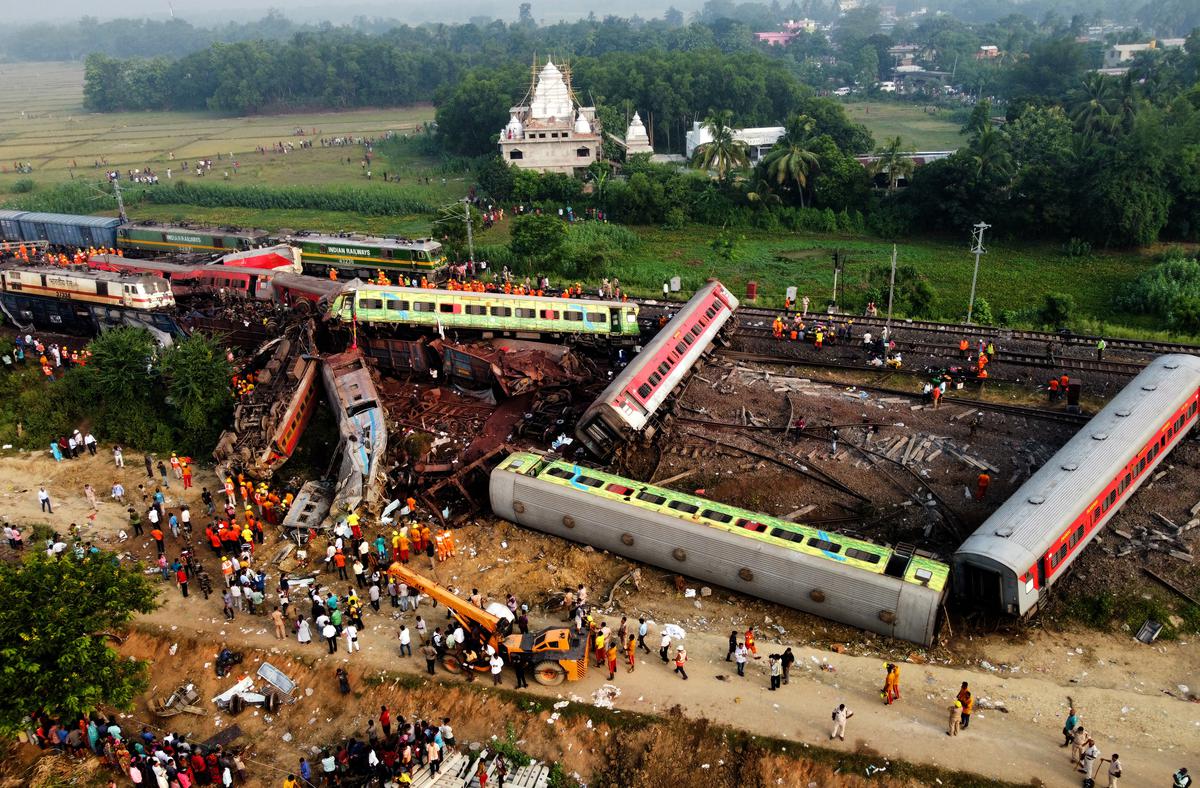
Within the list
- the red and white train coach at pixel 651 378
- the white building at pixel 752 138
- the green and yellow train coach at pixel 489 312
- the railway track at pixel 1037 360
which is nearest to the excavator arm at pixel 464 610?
the red and white train coach at pixel 651 378

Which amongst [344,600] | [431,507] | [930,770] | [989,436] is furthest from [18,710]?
[989,436]

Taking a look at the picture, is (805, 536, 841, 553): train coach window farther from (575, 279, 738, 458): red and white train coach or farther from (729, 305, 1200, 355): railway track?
(729, 305, 1200, 355): railway track

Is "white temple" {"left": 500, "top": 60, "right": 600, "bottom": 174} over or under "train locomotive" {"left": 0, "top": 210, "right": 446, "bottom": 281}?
over

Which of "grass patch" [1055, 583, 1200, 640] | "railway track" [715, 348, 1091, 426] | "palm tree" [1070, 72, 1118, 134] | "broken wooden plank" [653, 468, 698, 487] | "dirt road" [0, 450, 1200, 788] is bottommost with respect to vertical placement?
"dirt road" [0, 450, 1200, 788]

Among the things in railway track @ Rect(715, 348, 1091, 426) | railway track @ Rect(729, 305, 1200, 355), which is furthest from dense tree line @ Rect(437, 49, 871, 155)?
railway track @ Rect(715, 348, 1091, 426)

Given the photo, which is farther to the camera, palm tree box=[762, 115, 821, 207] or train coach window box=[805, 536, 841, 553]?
palm tree box=[762, 115, 821, 207]

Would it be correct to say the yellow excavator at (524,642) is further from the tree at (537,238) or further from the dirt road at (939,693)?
the tree at (537,238)

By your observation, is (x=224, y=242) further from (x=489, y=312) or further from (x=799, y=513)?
(x=799, y=513)
